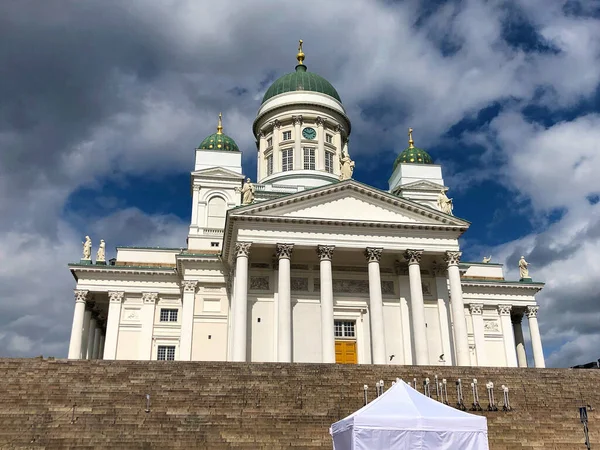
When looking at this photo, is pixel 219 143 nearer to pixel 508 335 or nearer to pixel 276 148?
pixel 276 148

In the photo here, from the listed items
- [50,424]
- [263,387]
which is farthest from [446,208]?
[50,424]

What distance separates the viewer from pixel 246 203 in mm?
36500

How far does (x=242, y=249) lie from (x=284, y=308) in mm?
4172

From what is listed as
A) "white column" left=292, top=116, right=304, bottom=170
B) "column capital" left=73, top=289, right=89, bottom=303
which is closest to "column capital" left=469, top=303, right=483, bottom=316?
"white column" left=292, top=116, right=304, bottom=170

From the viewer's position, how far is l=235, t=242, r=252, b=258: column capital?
3425 centimetres

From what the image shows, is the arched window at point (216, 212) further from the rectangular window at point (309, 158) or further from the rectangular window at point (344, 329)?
the rectangular window at point (344, 329)

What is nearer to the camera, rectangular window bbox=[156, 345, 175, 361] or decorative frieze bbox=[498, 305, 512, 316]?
rectangular window bbox=[156, 345, 175, 361]

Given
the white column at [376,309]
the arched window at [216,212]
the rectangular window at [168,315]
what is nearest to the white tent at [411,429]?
the white column at [376,309]

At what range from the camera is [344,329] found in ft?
123

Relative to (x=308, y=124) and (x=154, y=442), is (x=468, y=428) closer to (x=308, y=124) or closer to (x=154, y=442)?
(x=154, y=442)

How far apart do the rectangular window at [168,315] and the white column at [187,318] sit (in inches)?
65.7

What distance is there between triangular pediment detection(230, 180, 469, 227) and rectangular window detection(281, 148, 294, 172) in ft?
45.2

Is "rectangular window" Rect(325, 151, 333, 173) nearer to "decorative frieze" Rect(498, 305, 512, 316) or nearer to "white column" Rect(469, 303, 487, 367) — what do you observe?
"white column" Rect(469, 303, 487, 367)

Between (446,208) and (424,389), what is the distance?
660 inches
